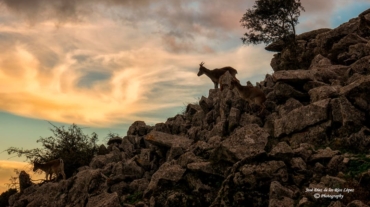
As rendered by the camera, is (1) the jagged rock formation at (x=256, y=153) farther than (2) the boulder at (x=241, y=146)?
No

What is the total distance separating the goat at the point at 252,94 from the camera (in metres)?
26.1

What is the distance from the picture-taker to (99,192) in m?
24.2

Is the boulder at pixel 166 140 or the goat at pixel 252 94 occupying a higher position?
the goat at pixel 252 94

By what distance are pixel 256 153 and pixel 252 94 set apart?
386 inches

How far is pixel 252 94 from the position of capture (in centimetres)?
2658

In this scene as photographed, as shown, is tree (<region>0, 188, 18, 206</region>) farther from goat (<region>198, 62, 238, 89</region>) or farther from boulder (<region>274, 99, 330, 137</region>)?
boulder (<region>274, 99, 330, 137</region>)

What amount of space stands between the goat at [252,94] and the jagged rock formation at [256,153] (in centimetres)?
66

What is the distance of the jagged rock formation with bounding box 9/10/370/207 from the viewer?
1638 centimetres

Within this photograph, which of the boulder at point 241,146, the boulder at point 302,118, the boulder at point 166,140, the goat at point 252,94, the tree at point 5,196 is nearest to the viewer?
the boulder at point 241,146

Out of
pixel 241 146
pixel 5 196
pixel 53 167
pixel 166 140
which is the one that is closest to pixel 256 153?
pixel 241 146

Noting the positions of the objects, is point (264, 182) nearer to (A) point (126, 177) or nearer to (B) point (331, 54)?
(A) point (126, 177)

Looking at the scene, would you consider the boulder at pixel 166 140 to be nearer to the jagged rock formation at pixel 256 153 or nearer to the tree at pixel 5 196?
the jagged rock formation at pixel 256 153

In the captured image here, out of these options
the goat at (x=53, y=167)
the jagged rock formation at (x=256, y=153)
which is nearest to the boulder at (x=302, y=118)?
the jagged rock formation at (x=256, y=153)

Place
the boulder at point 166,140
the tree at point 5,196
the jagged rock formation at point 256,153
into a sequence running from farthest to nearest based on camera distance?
the tree at point 5,196
the boulder at point 166,140
the jagged rock formation at point 256,153
